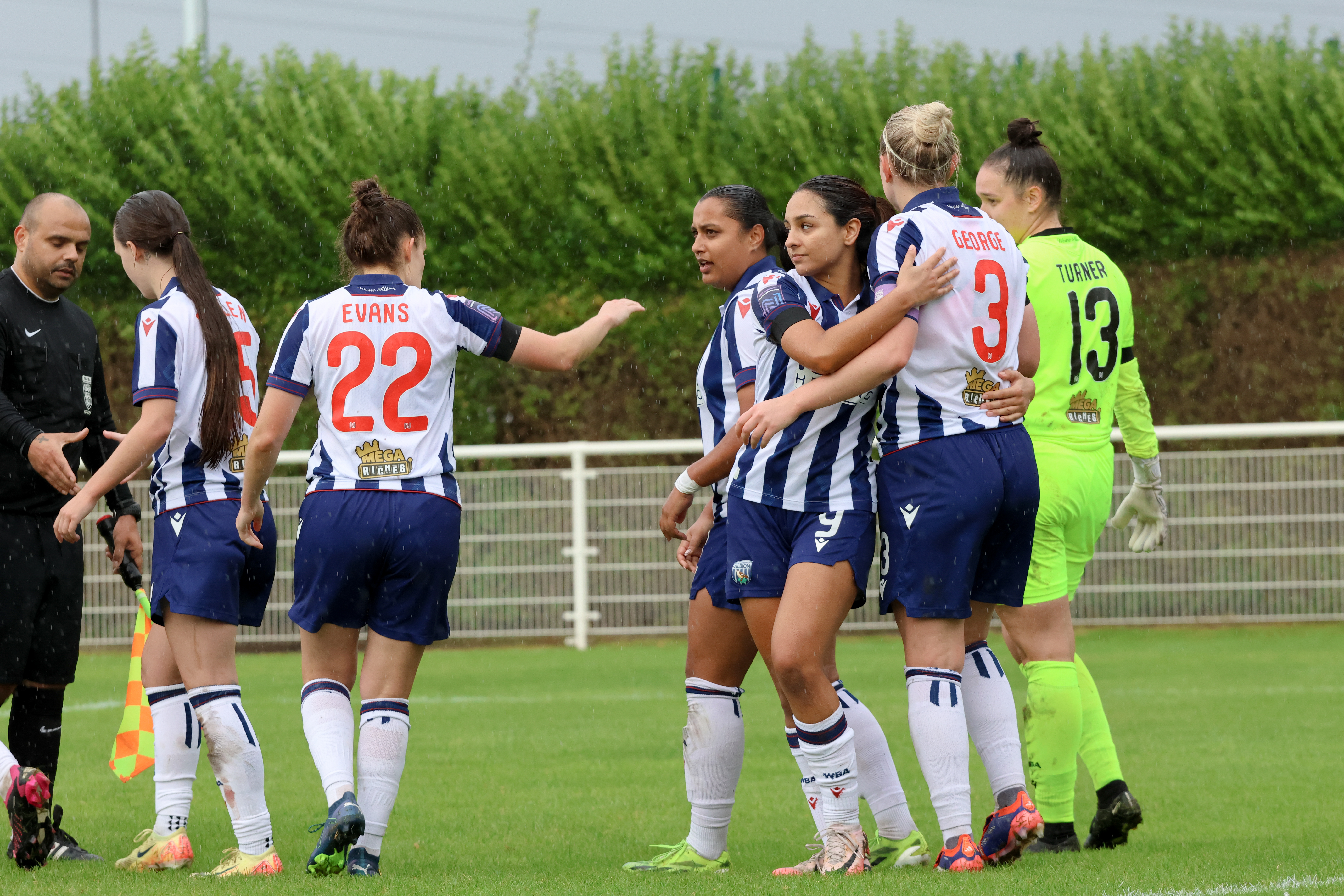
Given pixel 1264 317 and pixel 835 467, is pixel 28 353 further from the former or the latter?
pixel 1264 317

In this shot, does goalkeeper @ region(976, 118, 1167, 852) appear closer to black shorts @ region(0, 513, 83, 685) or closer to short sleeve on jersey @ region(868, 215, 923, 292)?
short sleeve on jersey @ region(868, 215, 923, 292)

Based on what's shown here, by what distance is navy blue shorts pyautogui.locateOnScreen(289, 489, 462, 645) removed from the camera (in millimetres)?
4285

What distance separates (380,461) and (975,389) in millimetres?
1703

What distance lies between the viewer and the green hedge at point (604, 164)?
12.9m

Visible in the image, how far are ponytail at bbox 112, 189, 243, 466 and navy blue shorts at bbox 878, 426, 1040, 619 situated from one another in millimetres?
2012

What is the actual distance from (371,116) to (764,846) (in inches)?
409

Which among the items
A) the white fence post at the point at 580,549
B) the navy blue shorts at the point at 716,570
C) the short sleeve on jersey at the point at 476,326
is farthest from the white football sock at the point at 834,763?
the white fence post at the point at 580,549

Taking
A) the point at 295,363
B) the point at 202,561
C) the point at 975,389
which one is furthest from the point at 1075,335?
the point at 202,561

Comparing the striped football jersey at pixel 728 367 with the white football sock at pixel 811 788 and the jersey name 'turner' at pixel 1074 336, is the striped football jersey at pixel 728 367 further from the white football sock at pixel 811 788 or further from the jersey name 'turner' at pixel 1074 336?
the jersey name 'turner' at pixel 1074 336

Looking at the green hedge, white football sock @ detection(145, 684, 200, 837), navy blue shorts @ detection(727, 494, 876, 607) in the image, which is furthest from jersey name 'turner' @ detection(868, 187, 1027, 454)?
the green hedge

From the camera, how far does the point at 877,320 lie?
4.00 meters

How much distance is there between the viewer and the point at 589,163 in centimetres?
1352

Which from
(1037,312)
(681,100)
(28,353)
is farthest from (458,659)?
(1037,312)

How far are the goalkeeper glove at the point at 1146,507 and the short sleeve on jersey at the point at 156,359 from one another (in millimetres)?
3309
